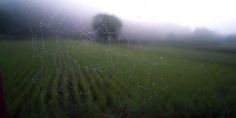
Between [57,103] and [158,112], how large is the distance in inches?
33.8

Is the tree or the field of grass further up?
the tree

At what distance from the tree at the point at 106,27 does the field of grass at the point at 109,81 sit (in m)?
0.07

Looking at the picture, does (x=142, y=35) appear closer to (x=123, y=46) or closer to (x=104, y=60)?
(x=123, y=46)

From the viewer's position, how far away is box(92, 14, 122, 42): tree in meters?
1.85

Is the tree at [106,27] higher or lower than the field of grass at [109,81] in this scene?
higher

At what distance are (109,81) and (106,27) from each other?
1.46 feet

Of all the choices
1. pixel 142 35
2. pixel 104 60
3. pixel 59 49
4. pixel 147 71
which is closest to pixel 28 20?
pixel 59 49

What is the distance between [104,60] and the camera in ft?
6.37

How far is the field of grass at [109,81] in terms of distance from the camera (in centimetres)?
185

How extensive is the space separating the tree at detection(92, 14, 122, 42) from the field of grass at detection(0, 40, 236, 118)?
0.24ft

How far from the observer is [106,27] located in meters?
1.84

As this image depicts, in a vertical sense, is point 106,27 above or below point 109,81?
above

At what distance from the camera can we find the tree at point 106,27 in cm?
185

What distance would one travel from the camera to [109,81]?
6.23 feet
